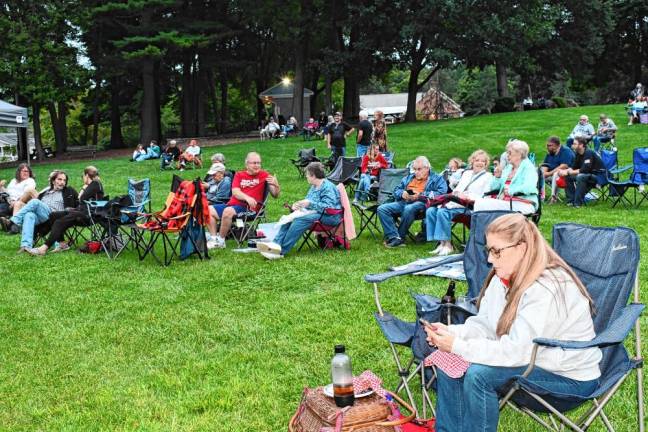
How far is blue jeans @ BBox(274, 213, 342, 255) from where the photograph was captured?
783 centimetres

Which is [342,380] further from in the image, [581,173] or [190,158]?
[190,158]

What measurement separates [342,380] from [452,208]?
4.88m

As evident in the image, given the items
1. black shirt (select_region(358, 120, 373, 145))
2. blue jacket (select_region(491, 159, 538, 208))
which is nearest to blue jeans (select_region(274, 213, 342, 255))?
blue jacket (select_region(491, 159, 538, 208))

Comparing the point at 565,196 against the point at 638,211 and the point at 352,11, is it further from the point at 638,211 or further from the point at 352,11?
the point at 352,11

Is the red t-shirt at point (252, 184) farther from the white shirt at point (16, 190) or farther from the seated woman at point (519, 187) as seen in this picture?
the white shirt at point (16, 190)

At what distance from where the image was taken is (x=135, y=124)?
5269cm

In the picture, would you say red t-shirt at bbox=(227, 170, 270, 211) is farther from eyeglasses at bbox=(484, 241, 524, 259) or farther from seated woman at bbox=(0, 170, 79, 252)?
eyeglasses at bbox=(484, 241, 524, 259)

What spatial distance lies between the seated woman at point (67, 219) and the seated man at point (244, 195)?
1605mm

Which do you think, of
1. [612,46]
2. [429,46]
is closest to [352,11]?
[429,46]

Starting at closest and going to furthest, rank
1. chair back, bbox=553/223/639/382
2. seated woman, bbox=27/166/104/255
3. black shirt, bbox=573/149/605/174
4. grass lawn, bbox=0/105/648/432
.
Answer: chair back, bbox=553/223/639/382 < grass lawn, bbox=0/105/648/432 < seated woman, bbox=27/166/104/255 < black shirt, bbox=573/149/605/174

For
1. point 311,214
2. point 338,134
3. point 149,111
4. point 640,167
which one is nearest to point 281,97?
point 149,111

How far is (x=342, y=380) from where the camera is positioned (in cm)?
306

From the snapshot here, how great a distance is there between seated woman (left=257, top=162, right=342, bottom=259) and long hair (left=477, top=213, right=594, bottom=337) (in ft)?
16.5

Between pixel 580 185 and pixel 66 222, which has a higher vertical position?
pixel 580 185
